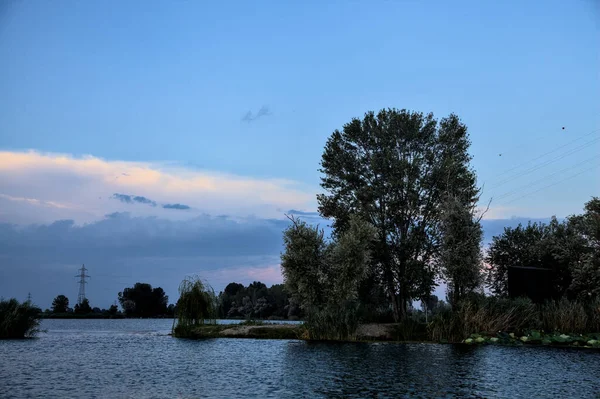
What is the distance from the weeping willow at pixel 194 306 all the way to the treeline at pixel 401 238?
26.2ft

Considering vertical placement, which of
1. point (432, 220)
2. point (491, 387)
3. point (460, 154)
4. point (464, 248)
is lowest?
point (491, 387)

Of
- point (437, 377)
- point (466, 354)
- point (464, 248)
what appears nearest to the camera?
point (437, 377)

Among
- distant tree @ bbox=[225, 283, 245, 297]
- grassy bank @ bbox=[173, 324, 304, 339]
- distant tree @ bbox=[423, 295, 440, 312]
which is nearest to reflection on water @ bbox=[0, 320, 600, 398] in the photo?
grassy bank @ bbox=[173, 324, 304, 339]

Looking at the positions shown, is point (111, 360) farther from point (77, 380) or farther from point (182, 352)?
point (77, 380)

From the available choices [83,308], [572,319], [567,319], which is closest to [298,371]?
[567,319]

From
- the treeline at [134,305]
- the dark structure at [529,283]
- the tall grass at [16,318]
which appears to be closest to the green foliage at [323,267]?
the dark structure at [529,283]

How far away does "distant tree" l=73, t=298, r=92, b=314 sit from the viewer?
491ft

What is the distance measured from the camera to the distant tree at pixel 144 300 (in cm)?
16138

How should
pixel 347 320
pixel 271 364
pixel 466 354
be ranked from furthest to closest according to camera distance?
1. pixel 347 320
2. pixel 466 354
3. pixel 271 364

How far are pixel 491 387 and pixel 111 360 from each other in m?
23.1

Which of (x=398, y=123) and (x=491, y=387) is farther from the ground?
(x=398, y=123)

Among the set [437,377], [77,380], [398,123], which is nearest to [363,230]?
[398,123]

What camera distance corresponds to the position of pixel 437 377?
27.8 meters

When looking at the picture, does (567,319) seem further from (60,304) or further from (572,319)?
(60,304)
